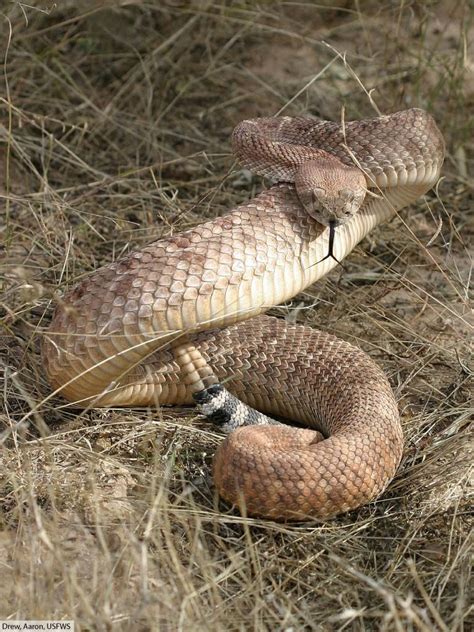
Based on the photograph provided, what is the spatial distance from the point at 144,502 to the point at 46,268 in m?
2.29

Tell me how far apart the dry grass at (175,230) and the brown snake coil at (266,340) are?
0.62 ft

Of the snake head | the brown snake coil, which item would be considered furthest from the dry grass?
the snake head

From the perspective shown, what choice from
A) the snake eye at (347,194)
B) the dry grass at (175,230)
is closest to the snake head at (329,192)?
the snake eye at (347,194)

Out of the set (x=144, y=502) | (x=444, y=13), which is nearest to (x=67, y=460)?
(x=144, y=502)

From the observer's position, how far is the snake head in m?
4.80

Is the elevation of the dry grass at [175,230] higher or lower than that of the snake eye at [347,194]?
lower

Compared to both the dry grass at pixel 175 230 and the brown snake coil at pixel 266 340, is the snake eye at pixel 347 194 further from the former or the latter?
the dry grass at pixel 175 230

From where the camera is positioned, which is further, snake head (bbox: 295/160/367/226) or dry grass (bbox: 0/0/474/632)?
snake head (bbox: 295/160/367/226)

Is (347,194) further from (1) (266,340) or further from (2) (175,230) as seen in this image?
(2) (175,230)

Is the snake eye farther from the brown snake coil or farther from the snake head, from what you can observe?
the brown snake coil

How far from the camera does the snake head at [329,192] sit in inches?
189

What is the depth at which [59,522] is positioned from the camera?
13.1 feet

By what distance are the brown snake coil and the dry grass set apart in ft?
0.62

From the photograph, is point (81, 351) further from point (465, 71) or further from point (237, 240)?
point (465, 71)
